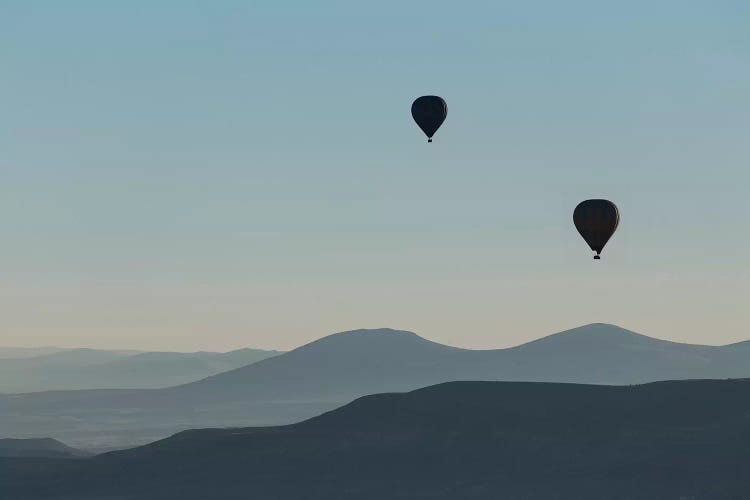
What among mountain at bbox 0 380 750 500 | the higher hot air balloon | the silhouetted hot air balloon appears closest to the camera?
the silhouetted hot air balloon

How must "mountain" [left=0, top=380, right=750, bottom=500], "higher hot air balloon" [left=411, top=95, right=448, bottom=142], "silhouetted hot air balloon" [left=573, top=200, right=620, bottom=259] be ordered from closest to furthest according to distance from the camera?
"silhouetted hot air balloon" [left=573, top=200, right=620, bottom=259]
"higher hot air balloon" [left=411, top=95, right=448, bottom=142]
"mountain" [left=0, top=380, right=750, bottom=500]

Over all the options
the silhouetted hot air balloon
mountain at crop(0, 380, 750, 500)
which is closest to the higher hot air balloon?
the silhouetted hot air balloon

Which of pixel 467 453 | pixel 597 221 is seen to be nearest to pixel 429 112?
pixel 597 221

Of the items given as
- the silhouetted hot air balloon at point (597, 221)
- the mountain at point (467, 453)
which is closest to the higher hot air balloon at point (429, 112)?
the silhouetted hot air balloon at point (597, 221)

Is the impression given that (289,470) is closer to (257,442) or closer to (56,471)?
(257,442)

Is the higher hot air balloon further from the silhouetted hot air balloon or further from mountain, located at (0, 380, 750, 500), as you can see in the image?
mountain, located at (0, 380, 750, 500)

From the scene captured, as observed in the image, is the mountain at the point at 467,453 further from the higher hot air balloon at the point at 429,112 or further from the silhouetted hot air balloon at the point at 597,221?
the higher hot air balloon at the point at 429,112

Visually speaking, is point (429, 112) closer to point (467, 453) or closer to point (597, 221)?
point (597, 221)

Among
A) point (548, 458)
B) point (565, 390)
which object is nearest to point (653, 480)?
point (548, 458)
